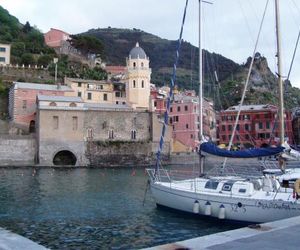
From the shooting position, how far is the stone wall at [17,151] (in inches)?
2282

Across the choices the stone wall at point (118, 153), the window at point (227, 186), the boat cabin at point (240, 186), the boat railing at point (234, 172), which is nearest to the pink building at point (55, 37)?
the stone wall at point (118, 153)

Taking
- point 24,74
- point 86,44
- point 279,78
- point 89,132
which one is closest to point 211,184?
point 279,78

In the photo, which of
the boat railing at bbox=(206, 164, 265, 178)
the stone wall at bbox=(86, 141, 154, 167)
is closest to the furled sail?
the boat railing at bbox=(206, 164, 265, 178)

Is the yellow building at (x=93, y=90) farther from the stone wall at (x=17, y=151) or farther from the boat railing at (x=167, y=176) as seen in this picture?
the boat railing at (x=167, y=176)

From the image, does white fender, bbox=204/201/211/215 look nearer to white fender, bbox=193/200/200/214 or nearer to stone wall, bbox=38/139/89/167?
white fender, bbox=193/200/200/214

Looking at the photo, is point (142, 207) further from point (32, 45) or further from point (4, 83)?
point (32, 45)

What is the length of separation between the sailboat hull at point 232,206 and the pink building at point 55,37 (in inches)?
3629

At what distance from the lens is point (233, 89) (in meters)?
119

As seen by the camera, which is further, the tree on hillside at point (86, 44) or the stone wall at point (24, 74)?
the tree on hillside at point (86, 44)

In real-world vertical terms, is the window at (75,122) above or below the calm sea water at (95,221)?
above

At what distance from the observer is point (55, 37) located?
4331 inches

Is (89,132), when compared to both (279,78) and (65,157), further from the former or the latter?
(279,78)

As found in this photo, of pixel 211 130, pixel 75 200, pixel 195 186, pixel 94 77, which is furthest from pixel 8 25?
pixel 195 186

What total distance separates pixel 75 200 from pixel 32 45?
73679mm
